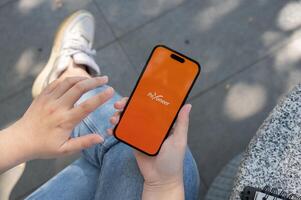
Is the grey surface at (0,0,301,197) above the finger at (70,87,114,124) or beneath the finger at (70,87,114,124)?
beneath

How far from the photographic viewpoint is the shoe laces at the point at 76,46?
201 cm

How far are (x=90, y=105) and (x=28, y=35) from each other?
4.16ft

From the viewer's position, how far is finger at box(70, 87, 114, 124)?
1.18m

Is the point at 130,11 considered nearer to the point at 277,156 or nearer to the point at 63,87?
the point at 63,87

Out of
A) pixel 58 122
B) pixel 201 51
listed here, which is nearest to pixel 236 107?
pixel 201 51

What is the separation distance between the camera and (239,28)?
224 centimetres

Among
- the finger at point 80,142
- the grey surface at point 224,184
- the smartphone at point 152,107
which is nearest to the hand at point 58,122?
the finger at point 80,142

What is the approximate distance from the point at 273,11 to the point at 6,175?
1643 mm

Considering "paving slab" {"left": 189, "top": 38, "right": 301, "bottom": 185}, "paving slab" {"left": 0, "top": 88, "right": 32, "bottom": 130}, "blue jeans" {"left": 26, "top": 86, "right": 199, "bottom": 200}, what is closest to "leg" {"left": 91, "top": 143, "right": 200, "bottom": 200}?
"blue jeans" {"left": 26, "top": 86, "right": 199, "bottom": 200}

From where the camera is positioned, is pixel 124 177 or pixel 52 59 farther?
pixel 52 59

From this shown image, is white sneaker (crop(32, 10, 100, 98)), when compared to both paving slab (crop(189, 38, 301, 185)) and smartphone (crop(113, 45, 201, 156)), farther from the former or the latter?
smartphone (crop(113, 45, 201, 156))

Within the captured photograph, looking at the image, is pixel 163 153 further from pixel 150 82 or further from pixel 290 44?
pixel 290 44

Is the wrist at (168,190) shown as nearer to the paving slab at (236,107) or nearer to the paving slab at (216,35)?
the paving slab at (236,107)

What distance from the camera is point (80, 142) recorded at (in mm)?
1197
